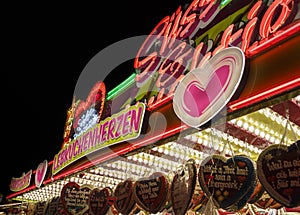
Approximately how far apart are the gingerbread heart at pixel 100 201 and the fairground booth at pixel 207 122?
0.02 meters

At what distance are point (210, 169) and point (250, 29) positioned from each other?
1.96m

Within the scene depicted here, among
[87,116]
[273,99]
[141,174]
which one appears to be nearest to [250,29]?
[273,99]

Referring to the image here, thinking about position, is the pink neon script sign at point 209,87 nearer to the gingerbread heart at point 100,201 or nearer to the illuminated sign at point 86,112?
the gingerbread heart at point 100,201

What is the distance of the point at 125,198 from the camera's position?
6.69m

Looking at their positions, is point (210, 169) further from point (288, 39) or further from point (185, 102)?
point (288, 39)

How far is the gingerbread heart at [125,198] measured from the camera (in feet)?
21.6

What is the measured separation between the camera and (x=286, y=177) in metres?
3.68

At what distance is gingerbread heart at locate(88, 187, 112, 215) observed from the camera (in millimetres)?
7703

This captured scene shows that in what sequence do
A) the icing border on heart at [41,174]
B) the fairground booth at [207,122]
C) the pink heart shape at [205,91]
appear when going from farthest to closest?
the icing border on heart at [41,174] → the pink heart shape at [205,91] → the fairground booth at [207,122]

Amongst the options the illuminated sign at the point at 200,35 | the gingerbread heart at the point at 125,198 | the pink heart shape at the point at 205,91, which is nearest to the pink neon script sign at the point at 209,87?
the pink heart shape at the point at 205,91

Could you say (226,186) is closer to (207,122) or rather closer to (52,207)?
(207,122)

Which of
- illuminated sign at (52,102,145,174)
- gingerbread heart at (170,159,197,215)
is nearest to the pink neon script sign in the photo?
gingerbread heart at (170,159,197,215)

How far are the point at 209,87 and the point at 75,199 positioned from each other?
209 inches

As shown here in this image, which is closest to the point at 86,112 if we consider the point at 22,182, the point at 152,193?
the point at 22,182
